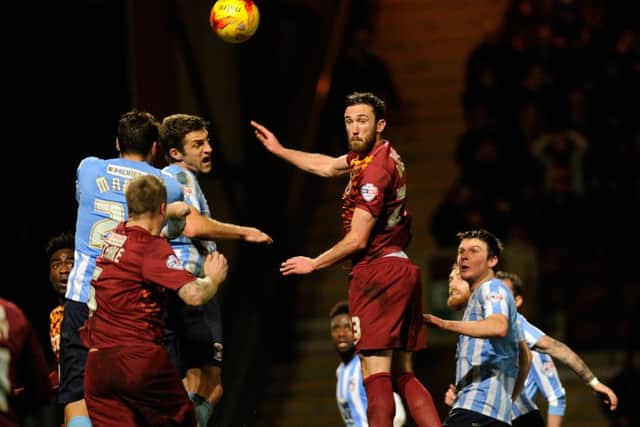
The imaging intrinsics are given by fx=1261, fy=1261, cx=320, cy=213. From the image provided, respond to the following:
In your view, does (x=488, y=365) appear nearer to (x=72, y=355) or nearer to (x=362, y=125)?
(x=362, y=125)

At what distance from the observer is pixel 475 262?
6910 mm

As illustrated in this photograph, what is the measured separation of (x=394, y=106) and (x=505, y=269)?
292cm

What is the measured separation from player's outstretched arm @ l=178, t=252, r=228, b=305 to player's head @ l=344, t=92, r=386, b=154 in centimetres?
112

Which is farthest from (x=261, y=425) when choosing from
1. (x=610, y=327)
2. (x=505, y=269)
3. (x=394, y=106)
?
(x=394, y=106)

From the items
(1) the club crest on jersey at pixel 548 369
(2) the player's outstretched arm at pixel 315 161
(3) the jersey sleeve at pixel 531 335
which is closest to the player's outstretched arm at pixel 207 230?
(2) the player's outstretched arm at pixel 315 161

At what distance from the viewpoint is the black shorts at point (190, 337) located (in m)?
6.87

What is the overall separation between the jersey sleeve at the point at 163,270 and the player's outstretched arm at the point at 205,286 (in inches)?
1.3

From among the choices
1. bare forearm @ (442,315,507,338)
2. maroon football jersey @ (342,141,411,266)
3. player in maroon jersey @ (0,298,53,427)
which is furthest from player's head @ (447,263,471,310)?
player in maroon jersey @ (0,298,53,427)

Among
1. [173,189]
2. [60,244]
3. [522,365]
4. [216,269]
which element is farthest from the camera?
[60,244]

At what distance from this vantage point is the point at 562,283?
440 inches

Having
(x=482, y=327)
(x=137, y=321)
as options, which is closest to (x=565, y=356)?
(x=482, y=327)

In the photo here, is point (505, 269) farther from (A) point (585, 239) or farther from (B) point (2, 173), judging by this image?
(B) point (2, 173)

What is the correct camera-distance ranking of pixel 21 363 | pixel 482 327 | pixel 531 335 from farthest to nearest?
1. pixel 531 335
2. pixel 482 327
3. pixel 21 363

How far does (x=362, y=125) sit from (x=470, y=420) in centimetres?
170
